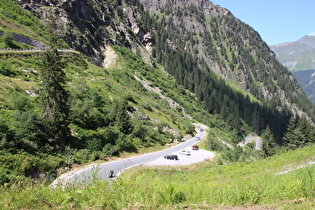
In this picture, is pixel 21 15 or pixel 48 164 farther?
pixel 21 15

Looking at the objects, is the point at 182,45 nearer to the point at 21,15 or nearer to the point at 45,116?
the point at 21,15

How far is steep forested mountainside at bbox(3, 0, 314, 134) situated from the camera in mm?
69312

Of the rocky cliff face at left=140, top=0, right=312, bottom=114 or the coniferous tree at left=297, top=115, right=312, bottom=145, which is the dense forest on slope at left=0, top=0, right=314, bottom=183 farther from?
the rocky cliff face at left=140, top=0, right=312, bottom=114

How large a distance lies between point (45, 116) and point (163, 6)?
208825 millimetres

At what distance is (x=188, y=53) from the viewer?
162 m

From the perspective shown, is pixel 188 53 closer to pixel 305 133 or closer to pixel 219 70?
pixel 219 70

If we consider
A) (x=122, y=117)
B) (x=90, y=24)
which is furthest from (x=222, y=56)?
(x=122, y=117)

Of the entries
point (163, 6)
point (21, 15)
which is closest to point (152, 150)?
point (21, 15)

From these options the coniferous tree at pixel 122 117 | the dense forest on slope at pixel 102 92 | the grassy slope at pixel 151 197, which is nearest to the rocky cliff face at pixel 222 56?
the dense forest on slope at pixel 102 92

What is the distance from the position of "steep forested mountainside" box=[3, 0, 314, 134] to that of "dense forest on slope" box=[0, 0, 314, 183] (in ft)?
2.08

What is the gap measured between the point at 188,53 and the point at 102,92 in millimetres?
136540

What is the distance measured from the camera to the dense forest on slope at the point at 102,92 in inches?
740

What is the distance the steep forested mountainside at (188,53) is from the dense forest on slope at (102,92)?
2.08 ft

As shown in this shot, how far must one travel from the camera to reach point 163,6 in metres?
196
